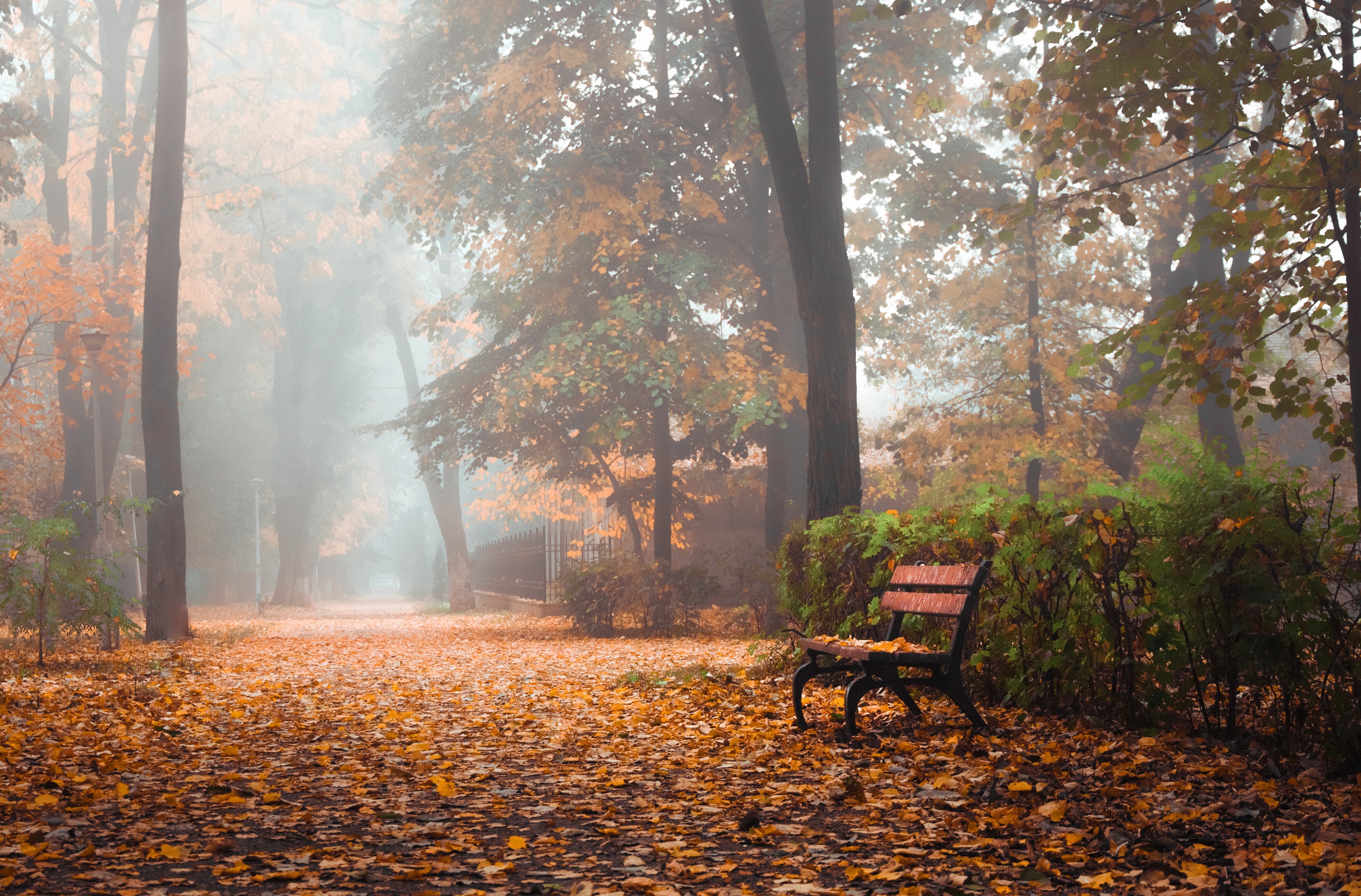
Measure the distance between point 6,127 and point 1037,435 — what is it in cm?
1694

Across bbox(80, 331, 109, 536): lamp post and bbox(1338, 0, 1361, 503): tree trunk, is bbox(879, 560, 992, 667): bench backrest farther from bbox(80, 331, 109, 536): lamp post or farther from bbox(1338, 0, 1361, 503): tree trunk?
bbox(80, 331, 109, 536): lamp post

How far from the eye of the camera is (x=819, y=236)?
10617 mm

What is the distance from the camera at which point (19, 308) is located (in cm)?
1891

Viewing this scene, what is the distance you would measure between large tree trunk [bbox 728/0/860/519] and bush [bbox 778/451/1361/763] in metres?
3.08

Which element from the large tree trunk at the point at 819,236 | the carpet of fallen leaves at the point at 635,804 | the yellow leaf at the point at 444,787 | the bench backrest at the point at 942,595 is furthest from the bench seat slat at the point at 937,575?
the large tree trunk at the point at 819,236

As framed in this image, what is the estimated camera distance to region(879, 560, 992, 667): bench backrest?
19.0 ft

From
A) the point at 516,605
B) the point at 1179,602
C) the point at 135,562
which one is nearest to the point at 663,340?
the point at 516,605

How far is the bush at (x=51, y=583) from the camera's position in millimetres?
10766

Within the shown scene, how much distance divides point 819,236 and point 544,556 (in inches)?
594

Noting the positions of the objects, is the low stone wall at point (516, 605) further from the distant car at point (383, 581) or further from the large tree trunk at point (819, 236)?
the distant car at point (383, 581)

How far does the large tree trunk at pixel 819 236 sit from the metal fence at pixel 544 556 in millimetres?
7675

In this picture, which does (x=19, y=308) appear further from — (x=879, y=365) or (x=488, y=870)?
(x=488, y=870)

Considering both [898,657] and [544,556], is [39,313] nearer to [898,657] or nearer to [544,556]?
[544,556]

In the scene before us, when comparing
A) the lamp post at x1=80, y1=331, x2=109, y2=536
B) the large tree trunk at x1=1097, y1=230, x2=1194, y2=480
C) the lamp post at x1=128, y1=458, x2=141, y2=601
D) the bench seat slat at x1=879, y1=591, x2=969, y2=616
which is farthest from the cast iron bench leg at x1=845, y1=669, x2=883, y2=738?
the lamp post at x1=128, y1=458, x2=141, y2=601
